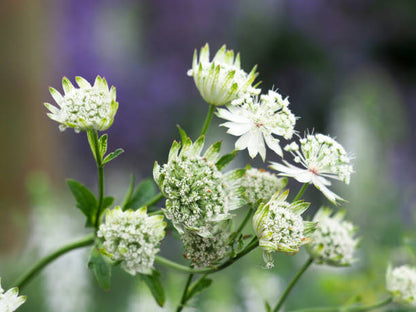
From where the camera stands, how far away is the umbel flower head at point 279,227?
0.53 meters

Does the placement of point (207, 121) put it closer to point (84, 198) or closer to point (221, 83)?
point (221, 83)

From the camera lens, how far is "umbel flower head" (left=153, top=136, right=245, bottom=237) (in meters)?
0.52

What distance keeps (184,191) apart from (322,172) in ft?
0.51

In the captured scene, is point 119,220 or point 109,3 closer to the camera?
point 119,220

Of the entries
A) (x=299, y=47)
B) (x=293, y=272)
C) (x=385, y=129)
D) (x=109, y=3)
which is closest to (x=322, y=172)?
(x=293, y=272)

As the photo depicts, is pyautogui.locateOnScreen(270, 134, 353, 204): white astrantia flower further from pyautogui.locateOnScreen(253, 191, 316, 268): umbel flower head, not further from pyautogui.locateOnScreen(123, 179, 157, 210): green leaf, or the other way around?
pyautogui.locateOnScreen(123, 179, 157, 210): green leaf

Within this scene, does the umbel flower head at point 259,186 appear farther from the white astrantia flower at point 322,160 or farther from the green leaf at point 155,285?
the green leaf at point 155,285

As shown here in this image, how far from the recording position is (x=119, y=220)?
0.52 metres

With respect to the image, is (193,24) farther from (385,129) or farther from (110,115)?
(110,115)

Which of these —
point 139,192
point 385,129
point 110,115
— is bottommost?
point 385,129

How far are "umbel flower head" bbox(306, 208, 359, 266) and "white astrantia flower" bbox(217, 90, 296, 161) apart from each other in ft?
0.44

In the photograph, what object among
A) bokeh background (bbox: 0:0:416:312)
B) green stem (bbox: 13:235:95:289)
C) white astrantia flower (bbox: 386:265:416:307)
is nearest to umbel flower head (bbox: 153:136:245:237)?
green stem (bbox: 13:235:95:289)

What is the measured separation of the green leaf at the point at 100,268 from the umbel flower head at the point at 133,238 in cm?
4

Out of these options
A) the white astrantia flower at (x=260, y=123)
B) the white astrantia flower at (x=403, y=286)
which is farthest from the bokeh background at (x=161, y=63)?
the white astrantia flower at (x=260, y=123)
